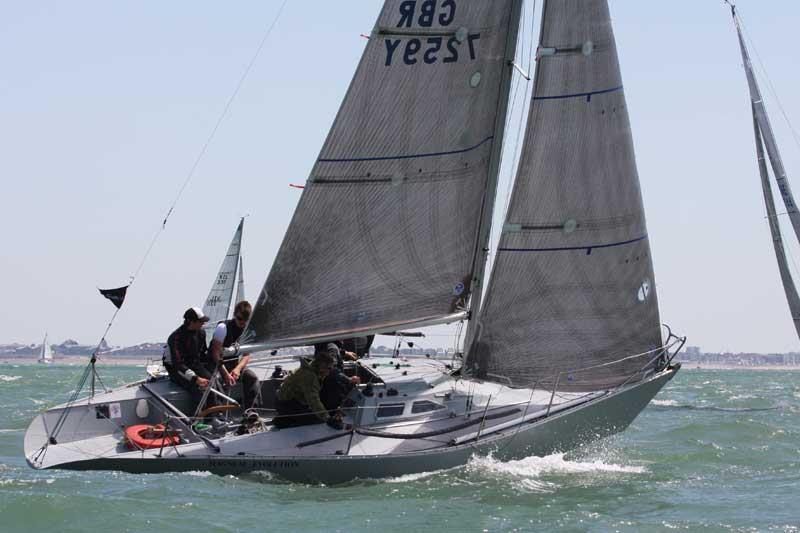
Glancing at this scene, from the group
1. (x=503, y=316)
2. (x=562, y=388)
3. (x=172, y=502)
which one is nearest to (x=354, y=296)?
(x=503, y=316)

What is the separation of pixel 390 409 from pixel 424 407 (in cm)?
42

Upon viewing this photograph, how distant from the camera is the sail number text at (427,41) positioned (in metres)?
13.9

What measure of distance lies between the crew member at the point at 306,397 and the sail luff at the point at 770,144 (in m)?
17.0

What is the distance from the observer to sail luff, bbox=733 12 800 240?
88.4 ft

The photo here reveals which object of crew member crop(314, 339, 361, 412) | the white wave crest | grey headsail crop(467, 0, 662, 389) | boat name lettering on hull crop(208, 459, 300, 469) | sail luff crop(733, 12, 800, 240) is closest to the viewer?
boat name lettering on hull crop(208, 459, 300, 469)

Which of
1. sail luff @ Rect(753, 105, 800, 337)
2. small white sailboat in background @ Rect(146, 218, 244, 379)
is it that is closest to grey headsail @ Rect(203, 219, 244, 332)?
small white sailboat in background @ Rect(146, 218, 244, 379)

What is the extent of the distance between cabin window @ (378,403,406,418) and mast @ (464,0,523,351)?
1.32m

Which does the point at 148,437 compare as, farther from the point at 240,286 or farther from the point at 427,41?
the point at 240,286

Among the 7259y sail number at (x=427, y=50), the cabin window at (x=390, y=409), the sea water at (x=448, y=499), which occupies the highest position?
the 7259y sail number at (x=427, y=50)

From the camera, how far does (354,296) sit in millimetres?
13695

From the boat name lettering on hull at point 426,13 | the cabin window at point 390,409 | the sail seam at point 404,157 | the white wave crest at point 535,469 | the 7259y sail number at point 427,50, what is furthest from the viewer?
the boat name lettering on hull at point 426,13

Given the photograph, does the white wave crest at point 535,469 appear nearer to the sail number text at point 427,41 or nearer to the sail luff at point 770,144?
the sail number text at point 427,41

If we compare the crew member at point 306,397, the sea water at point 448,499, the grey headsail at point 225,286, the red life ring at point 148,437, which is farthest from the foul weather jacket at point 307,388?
the grey headsail at point 225,286

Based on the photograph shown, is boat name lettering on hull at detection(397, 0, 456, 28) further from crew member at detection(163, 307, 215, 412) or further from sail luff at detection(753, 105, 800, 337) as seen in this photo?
sail luff at detection(753, 105, 800, 337)
